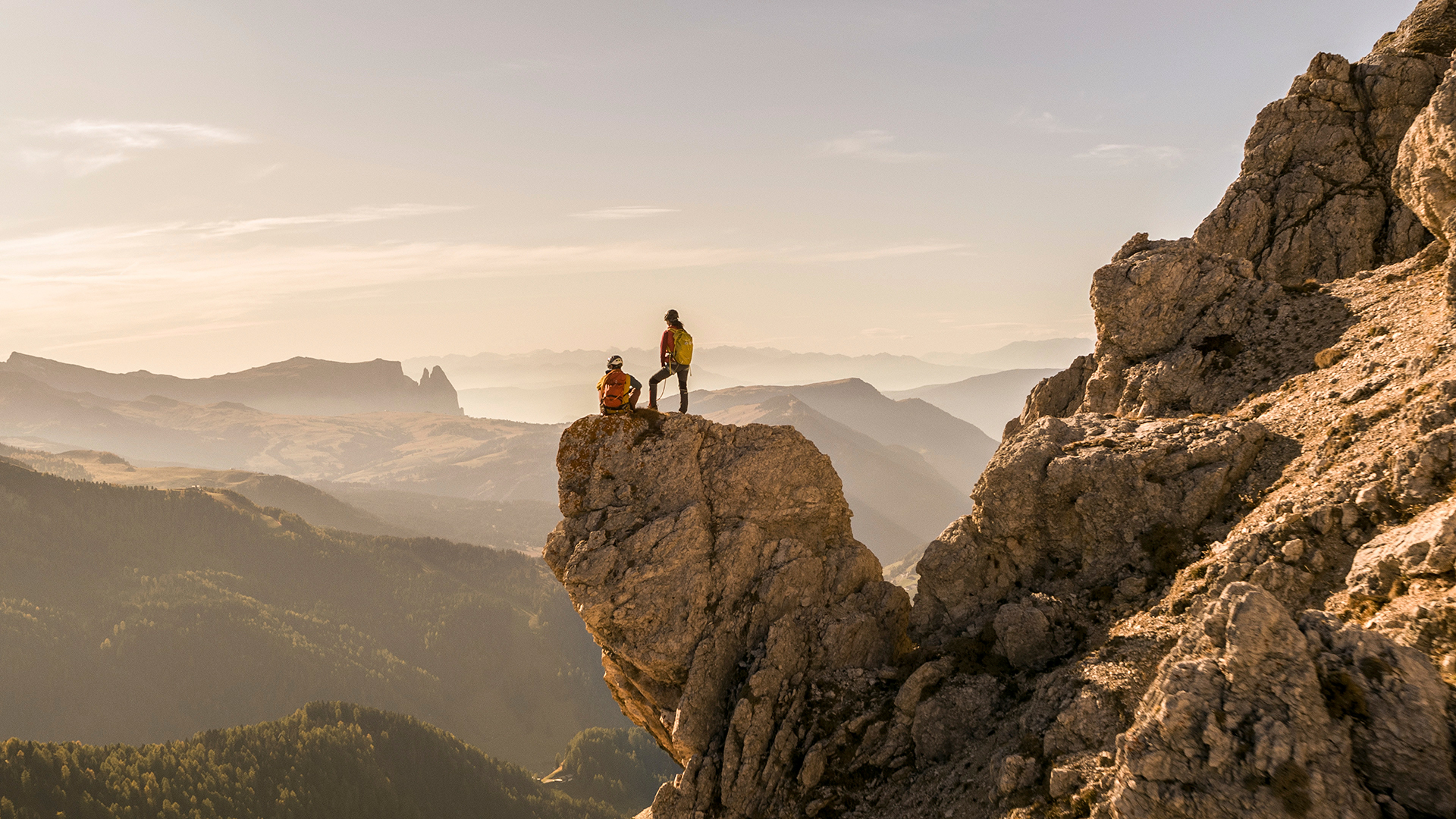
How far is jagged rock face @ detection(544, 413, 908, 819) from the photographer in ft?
111

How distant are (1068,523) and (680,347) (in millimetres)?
20185

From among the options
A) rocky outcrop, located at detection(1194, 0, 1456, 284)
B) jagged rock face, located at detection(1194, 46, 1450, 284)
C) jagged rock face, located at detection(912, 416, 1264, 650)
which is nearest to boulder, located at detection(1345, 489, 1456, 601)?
jagged rock face, located at detection(912, 416, 1264, 650)

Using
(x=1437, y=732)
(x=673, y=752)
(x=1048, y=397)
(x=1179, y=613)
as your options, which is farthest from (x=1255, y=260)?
(x=673, y=752)

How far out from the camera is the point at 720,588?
36781 mm

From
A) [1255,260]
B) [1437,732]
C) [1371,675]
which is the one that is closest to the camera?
[1437,732]

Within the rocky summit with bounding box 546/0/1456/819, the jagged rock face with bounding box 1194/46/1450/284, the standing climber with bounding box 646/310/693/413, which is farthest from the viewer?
the jagged rock face with bounding box 1194/46/1450/284

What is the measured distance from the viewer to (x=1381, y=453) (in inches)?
952

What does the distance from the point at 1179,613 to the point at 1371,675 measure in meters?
9.40

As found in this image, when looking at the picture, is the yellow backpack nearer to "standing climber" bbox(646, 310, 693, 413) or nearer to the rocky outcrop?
"standing climber" bbox(646, 310, 693, 413)

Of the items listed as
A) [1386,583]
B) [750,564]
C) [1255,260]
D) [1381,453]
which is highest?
[1255,260]

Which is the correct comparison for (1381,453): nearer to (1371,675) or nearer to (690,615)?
(1371,675)

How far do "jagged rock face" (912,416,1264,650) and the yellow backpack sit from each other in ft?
52.5

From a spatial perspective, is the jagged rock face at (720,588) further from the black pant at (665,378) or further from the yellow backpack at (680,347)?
the yellow backpack at (680,347)

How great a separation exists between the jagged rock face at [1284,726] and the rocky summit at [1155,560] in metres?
0.06
